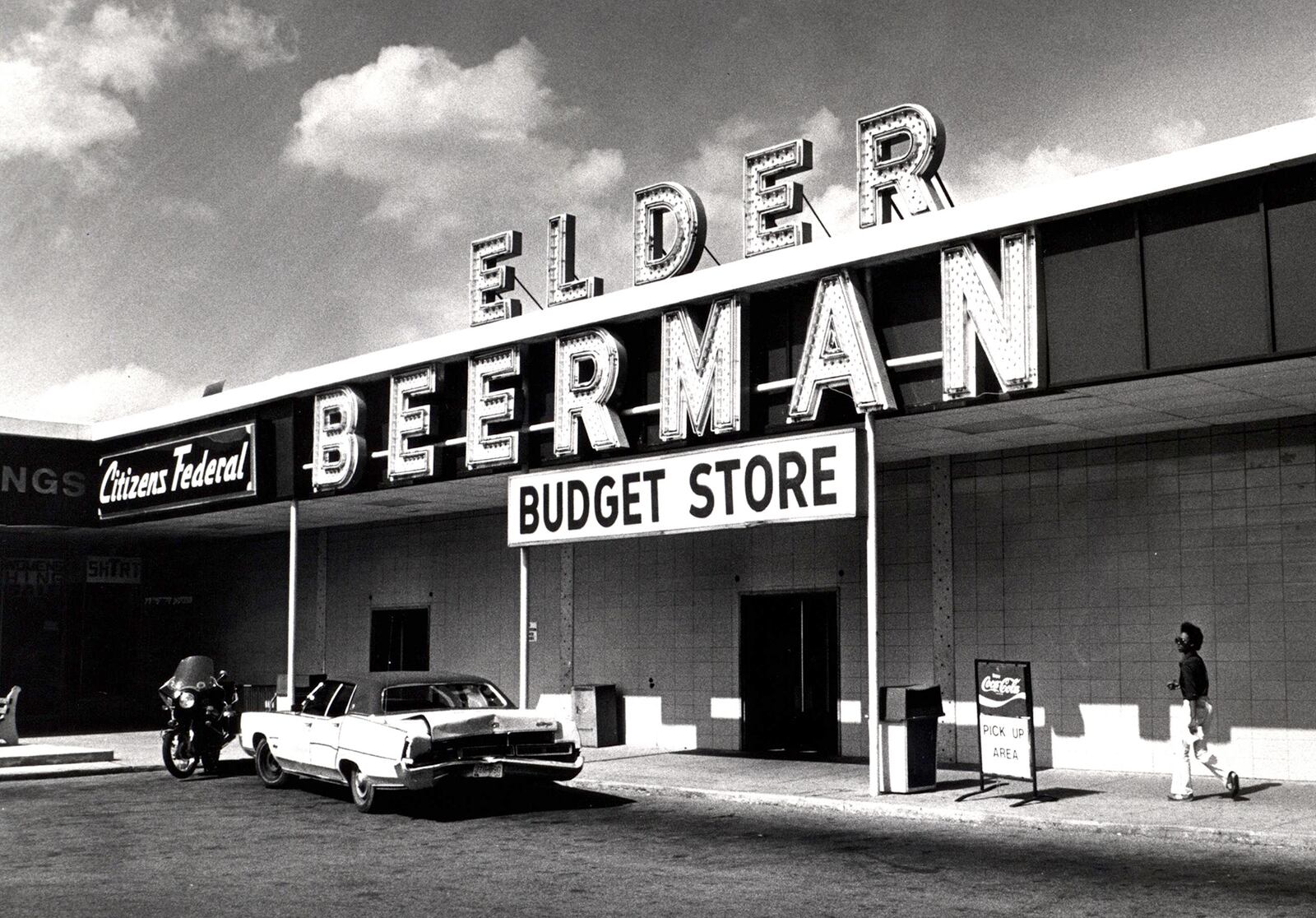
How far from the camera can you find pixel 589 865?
34.8 ft

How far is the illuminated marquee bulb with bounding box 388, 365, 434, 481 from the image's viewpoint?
20.0m

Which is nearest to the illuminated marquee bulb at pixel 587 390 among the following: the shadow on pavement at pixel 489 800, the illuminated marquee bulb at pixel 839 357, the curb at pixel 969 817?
the illuminated marquee bulb at pixel 839 357

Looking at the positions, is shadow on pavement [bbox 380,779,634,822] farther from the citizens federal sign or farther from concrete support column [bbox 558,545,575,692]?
the citizens federal sign

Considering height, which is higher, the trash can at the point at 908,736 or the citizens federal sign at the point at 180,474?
the citizens federal sign at the point at 180,474

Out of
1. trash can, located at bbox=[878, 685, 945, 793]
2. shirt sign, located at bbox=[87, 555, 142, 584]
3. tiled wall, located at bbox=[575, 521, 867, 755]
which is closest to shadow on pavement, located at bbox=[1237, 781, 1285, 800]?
trash can, located at bbox=[878, 685, 945, 793]

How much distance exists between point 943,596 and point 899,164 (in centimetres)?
573

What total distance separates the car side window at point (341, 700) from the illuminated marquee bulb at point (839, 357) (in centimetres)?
576

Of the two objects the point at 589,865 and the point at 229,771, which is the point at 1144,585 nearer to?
the point at 589,865

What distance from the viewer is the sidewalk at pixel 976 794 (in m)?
11.9

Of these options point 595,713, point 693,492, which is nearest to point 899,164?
point 693,492

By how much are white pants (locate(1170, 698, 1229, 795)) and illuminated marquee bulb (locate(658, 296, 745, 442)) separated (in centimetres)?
585

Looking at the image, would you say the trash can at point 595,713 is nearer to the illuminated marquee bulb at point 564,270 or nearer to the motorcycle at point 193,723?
the motorcycle at point 193,723

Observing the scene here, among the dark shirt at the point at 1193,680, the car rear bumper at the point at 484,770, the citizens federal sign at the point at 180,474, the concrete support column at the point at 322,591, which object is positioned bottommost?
the car rear bumper at the point at 484,770

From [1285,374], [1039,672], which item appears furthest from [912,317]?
[1039,672]
